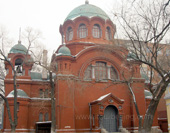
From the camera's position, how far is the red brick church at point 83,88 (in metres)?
19.1

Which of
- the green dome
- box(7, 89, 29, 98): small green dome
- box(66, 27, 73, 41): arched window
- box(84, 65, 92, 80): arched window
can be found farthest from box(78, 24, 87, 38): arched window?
box(7, 89, 29, 98): small green dome

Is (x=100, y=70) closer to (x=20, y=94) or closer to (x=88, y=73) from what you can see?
(x=88, y=73)

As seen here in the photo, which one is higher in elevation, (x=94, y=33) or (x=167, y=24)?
(x=94, y=33)

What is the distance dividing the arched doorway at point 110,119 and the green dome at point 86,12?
9.80 meters

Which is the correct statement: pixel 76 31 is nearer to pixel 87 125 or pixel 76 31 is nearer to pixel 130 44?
pixel 87 125

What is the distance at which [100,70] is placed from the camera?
2158 cm

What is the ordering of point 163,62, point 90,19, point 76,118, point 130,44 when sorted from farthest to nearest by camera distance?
point 90,19
point 76,118
point 163,62
point 130,44

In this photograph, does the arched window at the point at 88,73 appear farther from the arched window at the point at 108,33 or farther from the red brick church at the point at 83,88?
the arched window at the point at 108,33

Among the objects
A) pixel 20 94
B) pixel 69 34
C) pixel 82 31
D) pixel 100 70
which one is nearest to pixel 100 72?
pixel 100 70

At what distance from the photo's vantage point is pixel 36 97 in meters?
22.1

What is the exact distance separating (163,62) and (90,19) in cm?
1087

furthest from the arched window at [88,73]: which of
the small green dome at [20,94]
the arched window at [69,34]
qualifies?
the small green dome at [20,94]

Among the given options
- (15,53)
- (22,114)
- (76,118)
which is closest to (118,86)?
(76,118)

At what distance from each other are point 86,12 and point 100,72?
22.8ft
